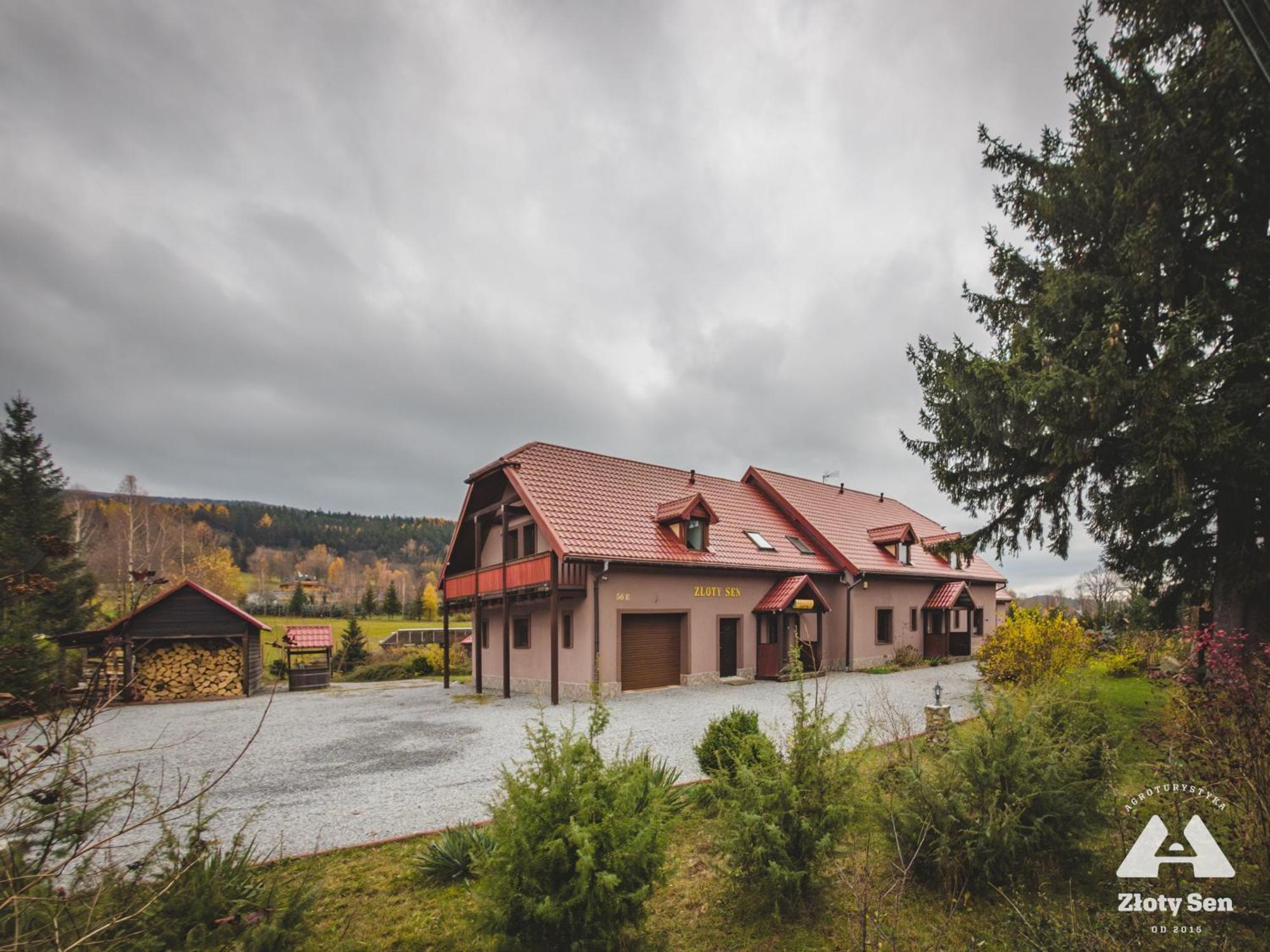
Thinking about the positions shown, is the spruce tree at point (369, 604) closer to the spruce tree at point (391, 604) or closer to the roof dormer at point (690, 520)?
the spruce tree at point (391, 604)

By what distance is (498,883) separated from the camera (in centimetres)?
356

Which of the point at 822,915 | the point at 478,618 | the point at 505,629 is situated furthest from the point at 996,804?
the point at 478,618

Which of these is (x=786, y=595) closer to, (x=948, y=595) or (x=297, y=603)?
(x=948, y=595)

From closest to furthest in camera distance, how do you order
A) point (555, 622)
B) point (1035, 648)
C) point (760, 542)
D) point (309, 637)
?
point (1035, 648), point (555, 622), point (760, 542), point (309, 637)

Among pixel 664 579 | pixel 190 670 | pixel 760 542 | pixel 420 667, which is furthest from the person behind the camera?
pixel 420 667

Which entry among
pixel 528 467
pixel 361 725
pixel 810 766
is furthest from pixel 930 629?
pixel 810 766

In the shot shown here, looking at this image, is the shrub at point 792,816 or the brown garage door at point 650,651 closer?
the shrub at point 792,816

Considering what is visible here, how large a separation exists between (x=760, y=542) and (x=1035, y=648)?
10.0 metres

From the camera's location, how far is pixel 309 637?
23.4 meters

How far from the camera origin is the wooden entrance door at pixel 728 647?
63.3 ft

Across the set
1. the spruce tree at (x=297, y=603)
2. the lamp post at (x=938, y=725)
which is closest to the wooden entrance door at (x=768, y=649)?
the lamp post at (x=938, y=725)

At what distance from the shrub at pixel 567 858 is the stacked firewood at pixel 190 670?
20.3 meters

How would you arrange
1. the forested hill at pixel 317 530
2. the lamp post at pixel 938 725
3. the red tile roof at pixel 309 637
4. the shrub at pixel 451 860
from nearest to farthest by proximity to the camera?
the shrub at pixel 451 860 < the lamp post at pixel 938 725 < the red tile roof at pixel 309 637 < the forested hill at pixel 317 530

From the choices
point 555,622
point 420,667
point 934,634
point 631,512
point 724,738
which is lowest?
point 420,667
